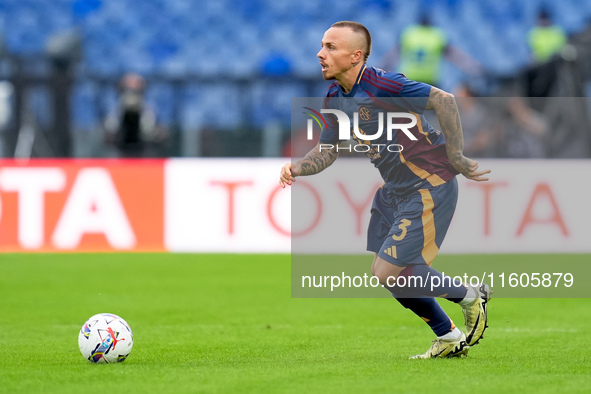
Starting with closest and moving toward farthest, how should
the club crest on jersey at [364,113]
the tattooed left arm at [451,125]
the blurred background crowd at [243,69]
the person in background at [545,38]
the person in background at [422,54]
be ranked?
the tattooed left arm at [451,125] < the club crest on jersey at [364,113] < the blurred background crowd at [243,69] < the person in background at [422,54] < the person in background at [545,38]

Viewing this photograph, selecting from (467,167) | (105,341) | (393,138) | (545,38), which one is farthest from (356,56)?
(545,38)

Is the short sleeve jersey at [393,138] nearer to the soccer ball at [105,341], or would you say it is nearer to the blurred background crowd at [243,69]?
the soccer ball at [105,341]

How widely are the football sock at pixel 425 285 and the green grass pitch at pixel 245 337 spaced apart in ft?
1.30

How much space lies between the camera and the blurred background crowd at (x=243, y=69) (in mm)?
12469

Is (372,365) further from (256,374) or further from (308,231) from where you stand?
(308,231)

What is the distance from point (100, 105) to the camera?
44.9 ft

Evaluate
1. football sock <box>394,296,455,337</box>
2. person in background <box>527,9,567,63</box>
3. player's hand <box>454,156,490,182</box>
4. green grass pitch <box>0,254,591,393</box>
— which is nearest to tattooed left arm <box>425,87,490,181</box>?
player's hand <box>454,156,490,182</box>

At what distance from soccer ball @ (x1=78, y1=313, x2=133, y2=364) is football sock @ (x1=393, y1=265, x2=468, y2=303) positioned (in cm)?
160

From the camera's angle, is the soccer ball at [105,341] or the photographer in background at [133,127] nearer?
the soccer ball at [105,341]

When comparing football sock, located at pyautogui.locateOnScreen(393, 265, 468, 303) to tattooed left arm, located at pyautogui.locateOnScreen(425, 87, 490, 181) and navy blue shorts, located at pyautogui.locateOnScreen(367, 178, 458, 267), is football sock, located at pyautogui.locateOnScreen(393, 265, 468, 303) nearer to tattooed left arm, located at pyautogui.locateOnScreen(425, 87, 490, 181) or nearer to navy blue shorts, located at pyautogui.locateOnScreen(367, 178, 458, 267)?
navy blue shorts, located at pyautogui.locateOnScreen(367, 178, 458, 267)

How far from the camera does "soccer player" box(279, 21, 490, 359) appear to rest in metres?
5.63

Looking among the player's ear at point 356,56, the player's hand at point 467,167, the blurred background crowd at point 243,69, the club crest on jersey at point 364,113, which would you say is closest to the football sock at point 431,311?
the player's hand at point 467,167

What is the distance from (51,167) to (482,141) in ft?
17.4

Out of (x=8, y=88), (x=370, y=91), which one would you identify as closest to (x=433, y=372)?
(x=370, y=91)
